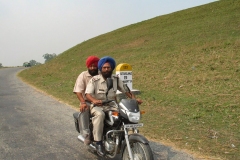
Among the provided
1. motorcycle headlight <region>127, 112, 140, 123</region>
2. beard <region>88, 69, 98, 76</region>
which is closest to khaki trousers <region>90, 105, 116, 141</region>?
motorcycle headlight <region>127, 112, 140, 123</region>

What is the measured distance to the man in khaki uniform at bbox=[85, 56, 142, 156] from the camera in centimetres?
407

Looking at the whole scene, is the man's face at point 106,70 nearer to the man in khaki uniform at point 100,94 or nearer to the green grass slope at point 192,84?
the man in khaki uniform at point 100,94

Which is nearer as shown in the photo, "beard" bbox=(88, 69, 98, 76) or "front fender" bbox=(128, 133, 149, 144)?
"front fender" bbox=(128, 133, 149, 144)

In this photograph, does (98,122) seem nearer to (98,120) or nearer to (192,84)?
(98,120)

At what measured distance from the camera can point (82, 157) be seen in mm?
4559

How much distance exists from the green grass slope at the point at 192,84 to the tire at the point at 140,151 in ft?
5.23

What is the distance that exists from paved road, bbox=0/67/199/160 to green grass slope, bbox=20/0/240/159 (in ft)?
2.60

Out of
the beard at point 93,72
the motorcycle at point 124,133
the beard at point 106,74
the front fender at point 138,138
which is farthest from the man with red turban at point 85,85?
the front fender at point 138,138

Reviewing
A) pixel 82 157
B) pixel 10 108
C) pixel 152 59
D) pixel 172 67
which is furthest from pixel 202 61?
pixel 82 157

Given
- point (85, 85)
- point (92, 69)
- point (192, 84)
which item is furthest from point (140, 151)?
point (192, 84)

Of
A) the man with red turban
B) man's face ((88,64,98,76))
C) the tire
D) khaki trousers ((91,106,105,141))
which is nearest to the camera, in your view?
the tire

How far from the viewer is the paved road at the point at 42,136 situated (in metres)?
4.62

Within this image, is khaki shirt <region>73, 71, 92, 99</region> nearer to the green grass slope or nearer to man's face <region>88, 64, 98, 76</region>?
man's face <region>88, 64, 98, 76</region>

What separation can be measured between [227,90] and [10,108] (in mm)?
7439
